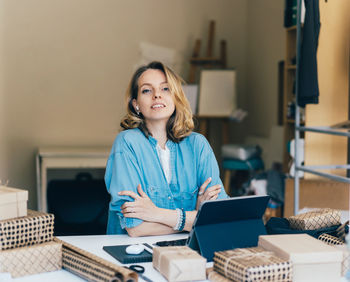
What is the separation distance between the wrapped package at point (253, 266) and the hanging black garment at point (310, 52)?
1972 mm

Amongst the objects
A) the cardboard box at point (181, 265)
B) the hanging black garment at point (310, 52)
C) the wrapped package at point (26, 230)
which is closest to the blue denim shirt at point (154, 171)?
the wrapped package at point (26, 230)

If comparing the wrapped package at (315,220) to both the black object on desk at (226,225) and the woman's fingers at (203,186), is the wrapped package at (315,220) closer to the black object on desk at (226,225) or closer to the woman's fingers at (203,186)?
the black object on desk at (226,225)

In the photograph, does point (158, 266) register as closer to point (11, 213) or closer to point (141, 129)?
point (11, 213)

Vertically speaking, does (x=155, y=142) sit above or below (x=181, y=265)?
above

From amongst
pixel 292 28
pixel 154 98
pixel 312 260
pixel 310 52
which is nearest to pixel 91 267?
pixel 312 260

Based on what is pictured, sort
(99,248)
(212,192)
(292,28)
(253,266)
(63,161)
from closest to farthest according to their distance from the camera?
(253,266), (99,248), (212,192), (292,28), (63,161)

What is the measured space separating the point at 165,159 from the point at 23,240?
0.80m

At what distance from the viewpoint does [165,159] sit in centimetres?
198

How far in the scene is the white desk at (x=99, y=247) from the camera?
1270 mm

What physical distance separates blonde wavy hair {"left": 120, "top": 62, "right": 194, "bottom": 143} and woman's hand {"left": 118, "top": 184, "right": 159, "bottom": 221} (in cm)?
32

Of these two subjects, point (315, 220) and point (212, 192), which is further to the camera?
point (212, 192)

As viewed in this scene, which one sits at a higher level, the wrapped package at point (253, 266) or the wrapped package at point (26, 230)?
the wrapped package at point (26, 230)

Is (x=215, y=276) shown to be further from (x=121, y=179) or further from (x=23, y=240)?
(x=121, y=179)

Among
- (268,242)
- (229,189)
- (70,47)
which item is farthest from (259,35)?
(268,242)
